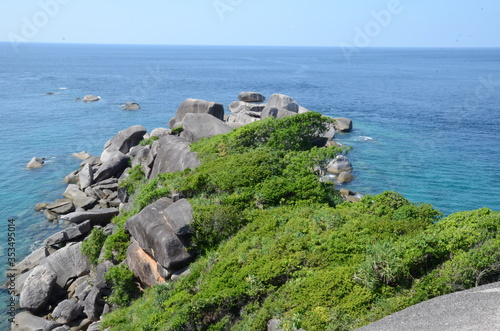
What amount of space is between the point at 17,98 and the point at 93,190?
5655 cm

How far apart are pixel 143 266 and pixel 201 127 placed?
15.8 meters

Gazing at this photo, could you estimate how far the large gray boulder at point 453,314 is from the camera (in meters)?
11.9

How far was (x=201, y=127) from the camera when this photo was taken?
115ft

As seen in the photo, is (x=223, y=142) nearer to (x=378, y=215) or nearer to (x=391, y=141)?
(x=378, y=215)

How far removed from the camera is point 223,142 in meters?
29.7

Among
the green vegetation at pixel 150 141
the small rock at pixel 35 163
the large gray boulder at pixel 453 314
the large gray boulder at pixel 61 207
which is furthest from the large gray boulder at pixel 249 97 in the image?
the large gray boulder at pixel 453 314

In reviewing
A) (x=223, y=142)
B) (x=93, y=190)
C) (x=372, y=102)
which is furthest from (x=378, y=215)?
(x=372, y=102)

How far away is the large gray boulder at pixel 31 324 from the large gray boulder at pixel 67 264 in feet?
11.1

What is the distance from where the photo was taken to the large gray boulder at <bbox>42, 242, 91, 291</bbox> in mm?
Result: 26562

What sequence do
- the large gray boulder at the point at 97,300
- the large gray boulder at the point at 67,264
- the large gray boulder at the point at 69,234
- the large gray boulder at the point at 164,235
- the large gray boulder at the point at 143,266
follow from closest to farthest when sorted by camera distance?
the large gray boulder at the point at 164,235 → the large gray boulder at the point at 143,266 → the large gray boulder at the point at 97,300 → the large gray boulder at the point at 67,264 → the large gray boulder at the point at 69,234

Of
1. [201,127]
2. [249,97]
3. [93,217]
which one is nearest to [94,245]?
[93,217]

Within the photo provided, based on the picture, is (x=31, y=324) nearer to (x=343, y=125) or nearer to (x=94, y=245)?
(x=94, y=245)

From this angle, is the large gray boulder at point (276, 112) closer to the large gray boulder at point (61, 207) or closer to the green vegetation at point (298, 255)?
the large gray boulder at point (61, 207)

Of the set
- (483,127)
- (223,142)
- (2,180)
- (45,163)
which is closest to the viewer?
(223,142)
